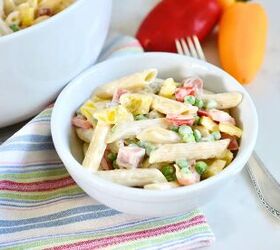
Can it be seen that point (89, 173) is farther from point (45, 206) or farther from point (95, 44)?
point (95, 44)

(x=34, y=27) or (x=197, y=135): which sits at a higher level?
(x=34, y=27)

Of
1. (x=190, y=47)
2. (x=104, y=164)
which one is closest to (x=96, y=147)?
(x=104, y=164)

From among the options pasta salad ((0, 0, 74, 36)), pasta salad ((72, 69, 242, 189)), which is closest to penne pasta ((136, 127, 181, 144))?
pasta salad ((72, 69, 242, 189))

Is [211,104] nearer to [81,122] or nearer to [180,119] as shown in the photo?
[180,119]

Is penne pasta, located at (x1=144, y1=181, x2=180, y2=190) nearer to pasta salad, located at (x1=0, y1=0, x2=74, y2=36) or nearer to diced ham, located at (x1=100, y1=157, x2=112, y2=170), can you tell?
diced ham, located at (x1=100, y1=157, x2=112, y2=170)

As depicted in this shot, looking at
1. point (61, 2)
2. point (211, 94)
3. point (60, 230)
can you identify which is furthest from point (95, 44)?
point (60, 230)

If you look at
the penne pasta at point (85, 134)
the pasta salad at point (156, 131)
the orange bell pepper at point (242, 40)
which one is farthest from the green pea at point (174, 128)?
the orange bell pepper at point (242, 40)

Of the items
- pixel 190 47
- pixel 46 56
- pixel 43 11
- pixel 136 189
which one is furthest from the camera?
pixel 190 47
